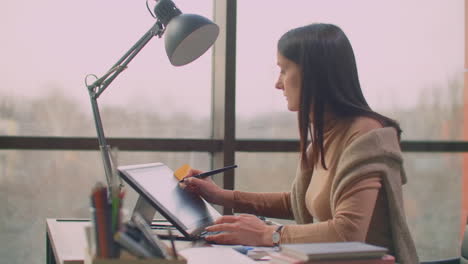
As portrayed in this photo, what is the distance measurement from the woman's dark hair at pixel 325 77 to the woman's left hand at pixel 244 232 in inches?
11.7

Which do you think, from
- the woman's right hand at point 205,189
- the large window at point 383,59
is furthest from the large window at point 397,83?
the woman's right hand at point 205,189

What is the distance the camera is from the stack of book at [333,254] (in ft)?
3.38

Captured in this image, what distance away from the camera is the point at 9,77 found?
292cm

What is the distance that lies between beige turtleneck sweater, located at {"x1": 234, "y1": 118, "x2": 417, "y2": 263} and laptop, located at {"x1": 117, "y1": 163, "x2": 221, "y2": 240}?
0.90 feet

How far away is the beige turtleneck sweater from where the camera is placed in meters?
1.52

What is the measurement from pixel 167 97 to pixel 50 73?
1.90ft

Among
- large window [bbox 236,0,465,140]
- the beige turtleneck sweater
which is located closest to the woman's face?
the beige turtleneck sweater

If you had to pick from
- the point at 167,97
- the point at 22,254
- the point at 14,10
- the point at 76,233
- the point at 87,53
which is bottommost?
the point at 22,254

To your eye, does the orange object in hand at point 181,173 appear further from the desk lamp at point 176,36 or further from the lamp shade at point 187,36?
the lamp shade at point 187,36

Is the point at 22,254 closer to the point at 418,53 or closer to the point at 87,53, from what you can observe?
the point at 87,53

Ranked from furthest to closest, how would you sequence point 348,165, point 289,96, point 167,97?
point 167,97 → point 289,96 → point 348,165

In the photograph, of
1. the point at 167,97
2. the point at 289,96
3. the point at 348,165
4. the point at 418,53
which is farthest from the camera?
the point at 418,53

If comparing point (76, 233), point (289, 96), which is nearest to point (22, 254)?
point (76, 233)

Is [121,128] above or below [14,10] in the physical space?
below
